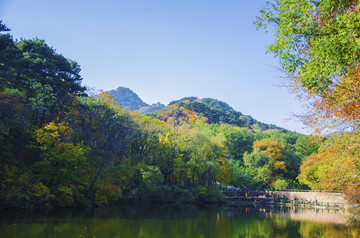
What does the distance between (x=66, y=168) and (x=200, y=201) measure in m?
20.4

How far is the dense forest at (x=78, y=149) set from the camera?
20609mm

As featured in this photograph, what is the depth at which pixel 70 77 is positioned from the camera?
31.4 m

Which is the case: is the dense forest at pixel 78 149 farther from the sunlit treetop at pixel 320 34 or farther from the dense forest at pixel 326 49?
the sunlit treetop at pixel 320 34

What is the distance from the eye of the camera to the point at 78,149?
2250 centimetres

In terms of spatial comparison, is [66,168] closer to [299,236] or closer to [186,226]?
[186,226]

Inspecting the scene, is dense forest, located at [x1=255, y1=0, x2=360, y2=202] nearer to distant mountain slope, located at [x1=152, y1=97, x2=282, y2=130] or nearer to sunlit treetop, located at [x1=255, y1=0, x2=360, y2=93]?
sunlit treetop, located at [x1=255, y1=0, x2=360, y2=93]

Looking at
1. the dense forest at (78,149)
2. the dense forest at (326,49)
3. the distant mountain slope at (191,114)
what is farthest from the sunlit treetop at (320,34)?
the distant mountain slope at (191,114)

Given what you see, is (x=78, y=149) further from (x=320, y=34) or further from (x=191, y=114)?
(x=191, y=114)

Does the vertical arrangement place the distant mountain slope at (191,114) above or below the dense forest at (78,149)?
above

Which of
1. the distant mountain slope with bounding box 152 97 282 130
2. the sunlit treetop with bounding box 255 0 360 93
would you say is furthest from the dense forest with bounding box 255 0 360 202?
the distant mountain slope with bounding box 152 97 282 130

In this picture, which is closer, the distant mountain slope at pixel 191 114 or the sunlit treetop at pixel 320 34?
the sunlit treetop at pixel 320 34

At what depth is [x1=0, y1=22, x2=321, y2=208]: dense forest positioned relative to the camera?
67.6 ft

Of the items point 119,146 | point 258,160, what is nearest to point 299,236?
point 119,146

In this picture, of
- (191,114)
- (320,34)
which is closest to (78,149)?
(320,34)
